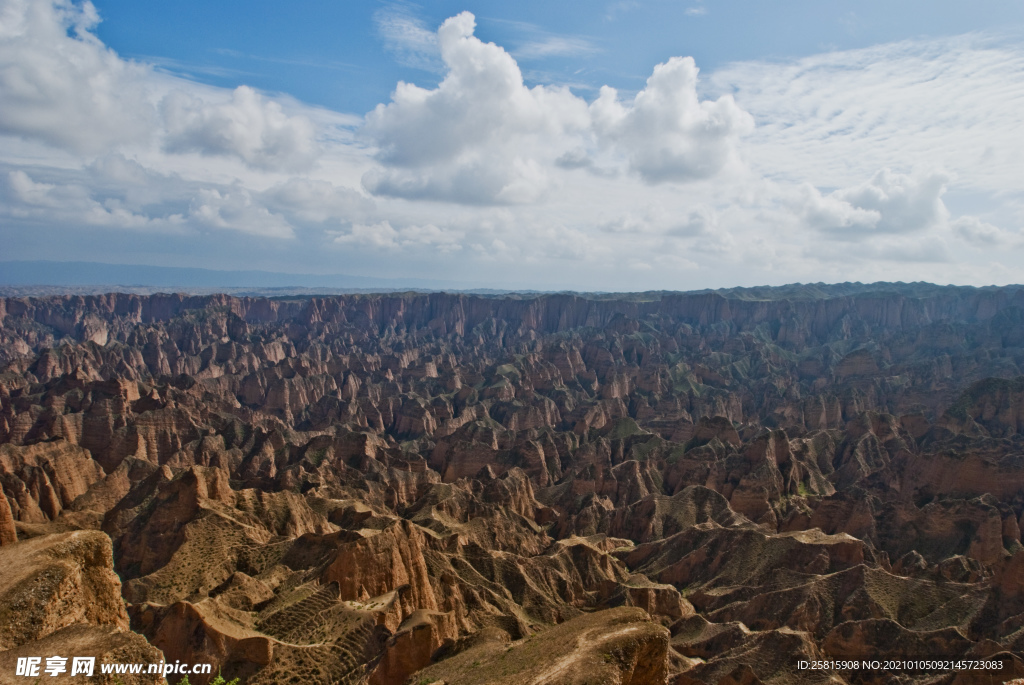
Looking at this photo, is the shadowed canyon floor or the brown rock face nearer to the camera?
the brown rock face

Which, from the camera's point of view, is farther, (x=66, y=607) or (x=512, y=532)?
(x=512, y=532)

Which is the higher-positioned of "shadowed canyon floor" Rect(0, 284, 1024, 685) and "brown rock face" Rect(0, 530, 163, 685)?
"brown rock face" Rect(0, 530, 163, 685)

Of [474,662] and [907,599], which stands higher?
[474,662]

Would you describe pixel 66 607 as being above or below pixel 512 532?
above

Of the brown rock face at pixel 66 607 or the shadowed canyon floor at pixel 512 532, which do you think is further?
the shadowed canyon floor at pixel 512 532

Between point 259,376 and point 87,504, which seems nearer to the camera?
point 87,504

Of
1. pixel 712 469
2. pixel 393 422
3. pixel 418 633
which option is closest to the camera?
pixel 418 633

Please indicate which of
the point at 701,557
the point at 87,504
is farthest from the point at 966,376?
the point at 87,504

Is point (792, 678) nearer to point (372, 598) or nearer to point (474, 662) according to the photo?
point (474, 662)
